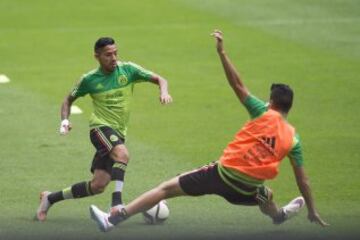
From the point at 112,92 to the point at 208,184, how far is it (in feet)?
7.15

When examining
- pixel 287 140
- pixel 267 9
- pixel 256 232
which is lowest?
pixel 256 232

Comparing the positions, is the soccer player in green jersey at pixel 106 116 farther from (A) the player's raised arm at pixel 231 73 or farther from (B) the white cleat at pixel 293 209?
(B) the white cleat at pixel 293 209

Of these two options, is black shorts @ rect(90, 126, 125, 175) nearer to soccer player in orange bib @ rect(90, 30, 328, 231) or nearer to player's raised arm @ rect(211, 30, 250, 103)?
soccer player in orange bib @ rect(90, 30, 328, 231)

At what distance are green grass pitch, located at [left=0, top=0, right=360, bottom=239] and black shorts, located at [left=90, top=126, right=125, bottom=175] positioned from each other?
735mm

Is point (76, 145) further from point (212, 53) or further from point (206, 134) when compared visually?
point (212, 53)

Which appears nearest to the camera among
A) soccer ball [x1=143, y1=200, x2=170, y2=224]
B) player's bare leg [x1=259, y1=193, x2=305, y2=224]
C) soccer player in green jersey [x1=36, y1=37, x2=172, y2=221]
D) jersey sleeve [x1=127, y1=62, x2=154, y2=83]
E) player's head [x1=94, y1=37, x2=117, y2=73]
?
player's bare leg [x1=259, y1=193, x2=305, y2=224]

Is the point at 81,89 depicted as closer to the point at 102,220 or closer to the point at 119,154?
the point at 119,154

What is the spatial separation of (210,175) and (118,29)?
49.8 ft

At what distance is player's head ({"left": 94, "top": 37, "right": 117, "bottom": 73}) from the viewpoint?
13.5m

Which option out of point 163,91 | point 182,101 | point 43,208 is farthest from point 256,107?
point 182,101

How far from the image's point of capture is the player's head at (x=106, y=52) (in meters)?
13.5

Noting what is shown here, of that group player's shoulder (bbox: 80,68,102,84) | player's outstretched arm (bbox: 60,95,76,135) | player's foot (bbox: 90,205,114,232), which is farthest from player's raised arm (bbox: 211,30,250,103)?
player's outstretched arm (bbox: 60,95,76,135)

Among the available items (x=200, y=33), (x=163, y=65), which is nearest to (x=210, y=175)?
(x=163, y=65)

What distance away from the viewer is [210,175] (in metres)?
12.0
